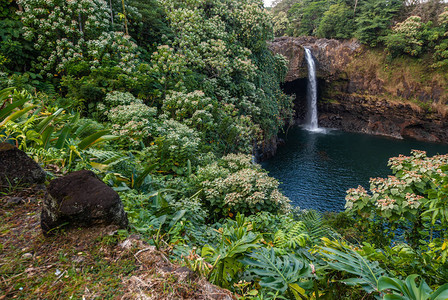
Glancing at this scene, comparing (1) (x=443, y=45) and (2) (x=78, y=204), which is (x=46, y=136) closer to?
(2) (x=78, y=204)

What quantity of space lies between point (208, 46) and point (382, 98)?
19814 millimetres

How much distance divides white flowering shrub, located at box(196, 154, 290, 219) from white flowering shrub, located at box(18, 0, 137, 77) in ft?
15.1

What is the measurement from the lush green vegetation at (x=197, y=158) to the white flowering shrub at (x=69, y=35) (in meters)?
0.04

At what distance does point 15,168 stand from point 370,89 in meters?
26.9

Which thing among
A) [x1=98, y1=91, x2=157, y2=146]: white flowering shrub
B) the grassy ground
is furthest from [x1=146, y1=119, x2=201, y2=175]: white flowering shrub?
the grassy ground

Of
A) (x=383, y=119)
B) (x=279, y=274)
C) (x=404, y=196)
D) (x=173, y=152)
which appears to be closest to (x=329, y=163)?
(x=404, y=196)

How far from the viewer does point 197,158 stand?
5.80 m

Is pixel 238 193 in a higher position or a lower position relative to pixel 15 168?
lower

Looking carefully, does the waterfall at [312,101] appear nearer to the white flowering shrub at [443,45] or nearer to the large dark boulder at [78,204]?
the white flowering shrub at [443,45]

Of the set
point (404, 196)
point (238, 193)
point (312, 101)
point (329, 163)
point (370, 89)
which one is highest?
point (370, 89)

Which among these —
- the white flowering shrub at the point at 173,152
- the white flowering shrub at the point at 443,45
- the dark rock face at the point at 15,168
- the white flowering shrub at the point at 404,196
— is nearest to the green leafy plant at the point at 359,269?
the dark rock face at the point at 15,168

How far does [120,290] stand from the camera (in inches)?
49.2

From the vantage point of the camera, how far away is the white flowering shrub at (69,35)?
653 cm

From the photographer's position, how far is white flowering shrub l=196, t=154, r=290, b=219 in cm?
445
